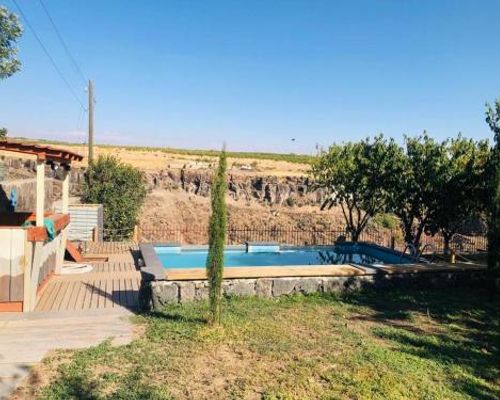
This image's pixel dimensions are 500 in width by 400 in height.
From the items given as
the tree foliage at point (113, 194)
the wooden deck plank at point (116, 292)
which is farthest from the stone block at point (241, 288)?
the tree foliage at point (113, 194)

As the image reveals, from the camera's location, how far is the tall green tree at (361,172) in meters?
15.2

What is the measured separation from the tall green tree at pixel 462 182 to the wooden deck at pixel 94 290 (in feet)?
33.1

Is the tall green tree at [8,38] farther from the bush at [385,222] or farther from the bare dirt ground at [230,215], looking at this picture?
the bush at [385,222]

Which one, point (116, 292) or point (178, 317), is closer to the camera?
point (178, 317)

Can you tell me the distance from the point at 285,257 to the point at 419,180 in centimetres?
642

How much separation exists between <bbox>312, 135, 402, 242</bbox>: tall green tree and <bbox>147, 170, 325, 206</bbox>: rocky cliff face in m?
22.2

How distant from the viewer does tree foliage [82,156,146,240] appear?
19.0 metres

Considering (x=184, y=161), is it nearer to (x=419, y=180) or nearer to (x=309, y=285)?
(x=419, y=180)

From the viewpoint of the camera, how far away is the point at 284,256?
18031 millimetres

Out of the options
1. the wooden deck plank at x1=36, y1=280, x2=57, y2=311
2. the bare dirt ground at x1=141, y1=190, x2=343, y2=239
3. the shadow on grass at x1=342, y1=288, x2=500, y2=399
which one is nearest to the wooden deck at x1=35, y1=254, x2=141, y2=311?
the wooden deck plank at x1=36, y1=280, x2=57, y2=311

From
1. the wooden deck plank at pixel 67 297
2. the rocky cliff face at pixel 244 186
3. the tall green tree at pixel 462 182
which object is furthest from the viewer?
the rocky cliff face at pixel 244 186

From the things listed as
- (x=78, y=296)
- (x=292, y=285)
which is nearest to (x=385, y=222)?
(x=292, y=285)

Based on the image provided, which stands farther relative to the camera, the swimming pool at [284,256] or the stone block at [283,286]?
the swimming pool at [284,256]

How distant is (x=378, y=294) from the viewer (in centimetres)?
980
